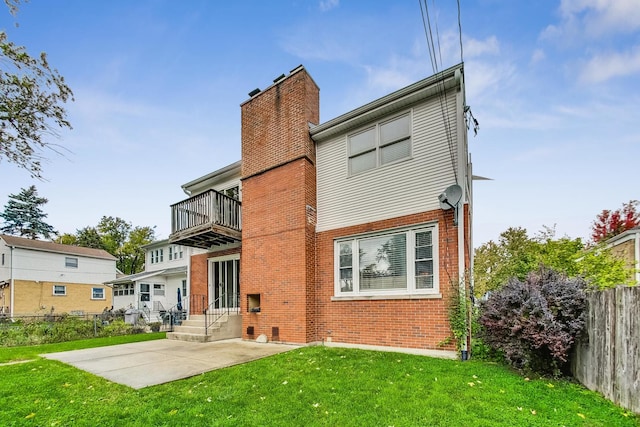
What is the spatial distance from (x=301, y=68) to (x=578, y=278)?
28.6 ft

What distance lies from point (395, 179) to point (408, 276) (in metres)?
2.48

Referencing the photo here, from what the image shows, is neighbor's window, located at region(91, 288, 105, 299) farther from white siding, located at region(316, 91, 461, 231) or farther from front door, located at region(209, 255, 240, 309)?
white siding, located at region(316, 91, 461, 231)

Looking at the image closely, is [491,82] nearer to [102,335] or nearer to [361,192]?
[361,192]

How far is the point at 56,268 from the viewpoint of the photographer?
29312mm

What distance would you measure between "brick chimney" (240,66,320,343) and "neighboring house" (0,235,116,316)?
77.3ft

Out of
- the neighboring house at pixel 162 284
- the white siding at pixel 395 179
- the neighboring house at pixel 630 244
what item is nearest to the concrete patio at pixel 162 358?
the white siding at pixel 395 179

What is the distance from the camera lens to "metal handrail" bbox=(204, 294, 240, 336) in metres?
10.9

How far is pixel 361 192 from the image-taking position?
912cm

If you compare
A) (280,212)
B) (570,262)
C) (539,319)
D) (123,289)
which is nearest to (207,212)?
(280,212)

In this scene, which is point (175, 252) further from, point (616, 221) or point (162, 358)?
point (616, 221)

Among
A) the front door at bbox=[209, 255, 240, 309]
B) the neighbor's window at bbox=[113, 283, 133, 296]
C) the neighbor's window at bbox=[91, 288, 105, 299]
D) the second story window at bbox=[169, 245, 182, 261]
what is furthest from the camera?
the neighbor's window at bbox=[91, 288, 105, 299]

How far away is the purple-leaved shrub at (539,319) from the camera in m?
5.06

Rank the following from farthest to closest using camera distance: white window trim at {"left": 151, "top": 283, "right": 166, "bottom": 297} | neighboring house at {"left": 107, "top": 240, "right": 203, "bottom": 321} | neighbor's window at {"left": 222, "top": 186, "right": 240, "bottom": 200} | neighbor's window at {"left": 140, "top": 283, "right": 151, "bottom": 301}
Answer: white window trim at {"left": 151, "top": 283, "right": 166, "bottom": 297} < neighbor's window at {"left": 140, "top": 283, "right": 151, "bottom": 301} < neighboring house at {"left": 107, "top": 240, "right": 203, "bottom": 321} < neighbor's window at {"left": 222, "top": 186, "right": 240, "bottom": 200}

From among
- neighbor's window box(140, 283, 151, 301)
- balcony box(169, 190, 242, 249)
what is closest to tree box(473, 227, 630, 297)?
balcony box(169, 190, 242, 249)
